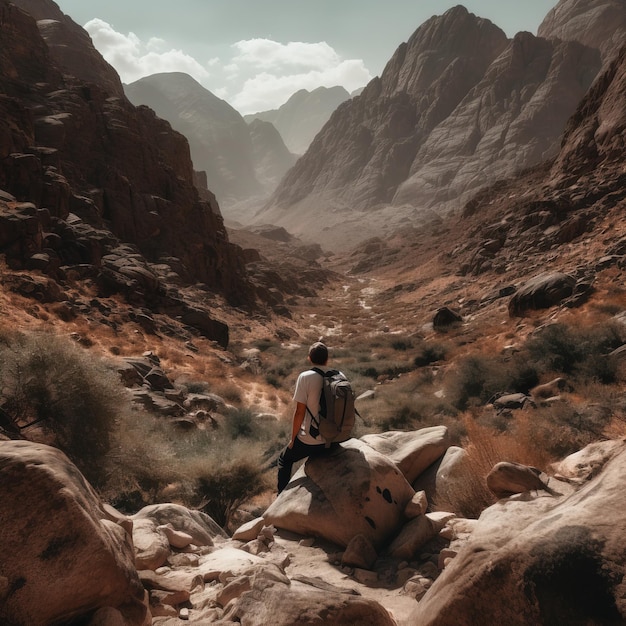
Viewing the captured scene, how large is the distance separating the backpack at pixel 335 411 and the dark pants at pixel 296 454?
19cm

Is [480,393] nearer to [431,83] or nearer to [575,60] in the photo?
[575,60]

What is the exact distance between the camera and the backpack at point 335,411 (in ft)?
13.7

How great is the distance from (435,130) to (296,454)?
10612 cm

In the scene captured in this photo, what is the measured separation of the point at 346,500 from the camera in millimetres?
3895

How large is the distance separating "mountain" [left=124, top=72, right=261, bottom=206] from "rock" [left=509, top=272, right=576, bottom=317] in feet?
498

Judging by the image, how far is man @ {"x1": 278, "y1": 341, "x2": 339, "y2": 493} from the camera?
4.30 m

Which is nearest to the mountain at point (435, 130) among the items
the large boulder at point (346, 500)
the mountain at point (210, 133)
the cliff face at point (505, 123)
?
the cliff face at point (505, 123)

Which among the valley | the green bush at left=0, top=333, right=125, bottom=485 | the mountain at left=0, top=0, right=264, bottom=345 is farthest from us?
the mountain at left=0, top=0, right=264, bottom=345

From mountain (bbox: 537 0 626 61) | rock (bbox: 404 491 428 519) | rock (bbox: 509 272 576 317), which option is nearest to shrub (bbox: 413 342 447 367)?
rock (bbox: 509 272 576 317)

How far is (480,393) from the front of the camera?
9.98 metres

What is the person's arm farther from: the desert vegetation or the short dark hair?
the desert vegetation

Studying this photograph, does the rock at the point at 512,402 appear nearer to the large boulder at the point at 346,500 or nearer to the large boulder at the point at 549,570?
the large boulder at the point at 346,500

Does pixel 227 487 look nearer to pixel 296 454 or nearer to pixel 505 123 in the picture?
pixel 296 454

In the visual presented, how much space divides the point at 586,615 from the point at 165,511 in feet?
12.2
